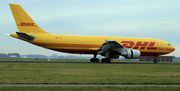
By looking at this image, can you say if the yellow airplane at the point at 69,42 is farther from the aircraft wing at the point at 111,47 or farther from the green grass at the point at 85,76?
the green grass at the point at 85,76

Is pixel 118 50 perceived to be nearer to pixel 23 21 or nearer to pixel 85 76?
pixel 23 21

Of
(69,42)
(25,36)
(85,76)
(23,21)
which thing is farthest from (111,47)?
(85,76)

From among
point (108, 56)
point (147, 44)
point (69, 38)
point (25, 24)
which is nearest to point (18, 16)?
point (25, 24)

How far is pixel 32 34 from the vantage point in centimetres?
3167

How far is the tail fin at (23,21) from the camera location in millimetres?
31234

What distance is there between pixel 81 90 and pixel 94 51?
25262 mm

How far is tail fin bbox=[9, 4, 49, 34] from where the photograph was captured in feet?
102

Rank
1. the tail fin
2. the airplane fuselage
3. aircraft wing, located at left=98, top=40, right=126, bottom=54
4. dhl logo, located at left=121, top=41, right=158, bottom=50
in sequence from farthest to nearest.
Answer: dhl logo, located at left=121, top=41, right=158, bottom=50, the airplane fuselage, the tail fin, aircraft wing, located at left=98, top=40, right=126, bottom=54

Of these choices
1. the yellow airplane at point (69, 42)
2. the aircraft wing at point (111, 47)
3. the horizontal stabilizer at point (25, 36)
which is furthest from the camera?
the yellow airplane at point (69, 42)

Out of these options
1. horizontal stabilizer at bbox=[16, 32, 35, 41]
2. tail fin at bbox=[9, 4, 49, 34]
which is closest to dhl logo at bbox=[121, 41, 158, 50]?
tail fin at bbox=[9, 4, 49, 34]

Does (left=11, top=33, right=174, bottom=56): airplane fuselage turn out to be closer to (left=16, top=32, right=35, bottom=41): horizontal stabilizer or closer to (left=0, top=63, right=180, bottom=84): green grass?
(left=16, top=32, right=35, bottom=41): horizontal stabilizer

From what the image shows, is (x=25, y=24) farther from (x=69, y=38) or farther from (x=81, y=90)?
(x=81, y=90)

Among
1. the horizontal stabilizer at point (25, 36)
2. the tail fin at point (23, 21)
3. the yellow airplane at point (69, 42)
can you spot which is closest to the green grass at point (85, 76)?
the yellow airplane at point (69, 42)

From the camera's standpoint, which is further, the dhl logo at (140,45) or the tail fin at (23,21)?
the dhl logo at (140,45)
